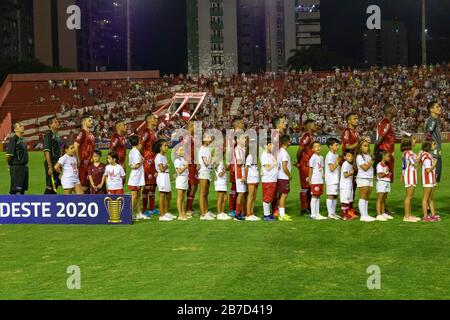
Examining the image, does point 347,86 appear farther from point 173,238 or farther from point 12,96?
point 173,238

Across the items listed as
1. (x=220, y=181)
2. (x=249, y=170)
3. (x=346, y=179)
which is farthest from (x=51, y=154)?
(x=346, y=179)

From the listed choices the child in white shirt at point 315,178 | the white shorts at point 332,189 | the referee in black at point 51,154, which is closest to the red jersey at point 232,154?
A: the child in white shirt at point 315,178

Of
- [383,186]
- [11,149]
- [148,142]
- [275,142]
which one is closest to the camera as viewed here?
[383,186]

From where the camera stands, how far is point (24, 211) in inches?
482

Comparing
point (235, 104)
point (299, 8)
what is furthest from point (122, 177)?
point (299, 8)

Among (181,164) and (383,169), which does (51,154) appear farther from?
(383,169)

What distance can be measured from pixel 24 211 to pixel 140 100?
37047mm

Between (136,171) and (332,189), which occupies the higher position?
(136,171)

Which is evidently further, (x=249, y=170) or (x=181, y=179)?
(x=181, y=179)

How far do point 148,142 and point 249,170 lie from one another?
2.59 meters

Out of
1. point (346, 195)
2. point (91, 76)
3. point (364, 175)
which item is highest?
point (91, 76)

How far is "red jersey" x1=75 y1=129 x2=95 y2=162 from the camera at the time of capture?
12977 mm

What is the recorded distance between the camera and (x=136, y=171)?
1283 cm

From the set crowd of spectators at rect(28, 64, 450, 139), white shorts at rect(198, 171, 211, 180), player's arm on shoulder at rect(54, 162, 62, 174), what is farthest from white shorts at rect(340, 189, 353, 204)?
crowd of spectators at rect(28, 64, 450, 139)
